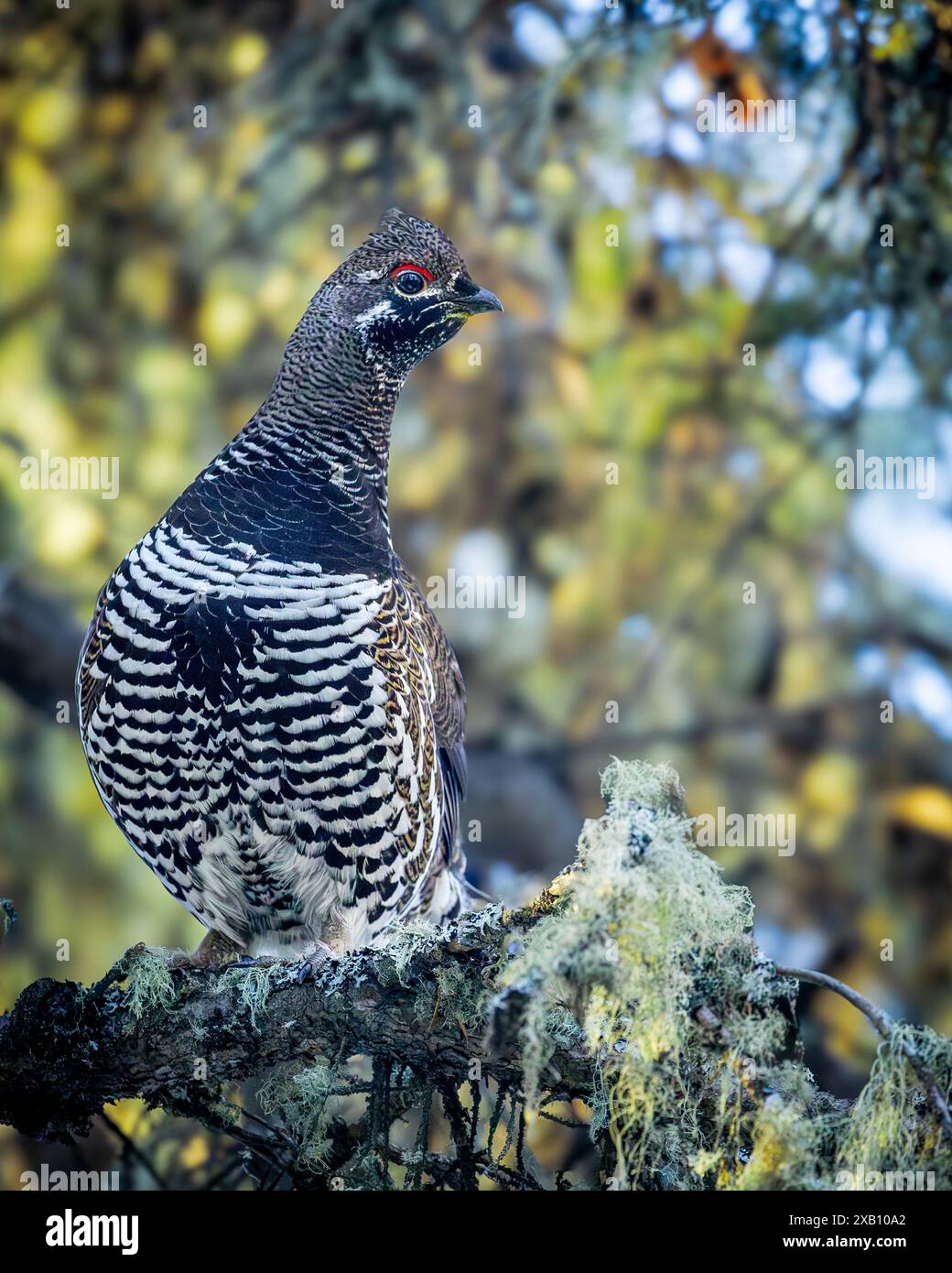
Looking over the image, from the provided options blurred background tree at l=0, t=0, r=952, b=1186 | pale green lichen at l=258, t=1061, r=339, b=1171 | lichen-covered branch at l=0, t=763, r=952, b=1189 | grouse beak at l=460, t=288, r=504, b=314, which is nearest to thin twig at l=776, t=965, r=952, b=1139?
lichen-covered branch at l=0, t=763, r=952, b=1189

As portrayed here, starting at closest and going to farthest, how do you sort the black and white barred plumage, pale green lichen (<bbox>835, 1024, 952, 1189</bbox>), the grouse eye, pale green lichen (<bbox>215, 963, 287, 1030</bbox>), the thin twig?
the thin twig, pale green lichen (<bbox>835, 1024, 952, 1189</bbox>), pale green lichen (<bbox>215, 963, 287, 1030</bbox>), the black and white barred plumage, the grouse eye

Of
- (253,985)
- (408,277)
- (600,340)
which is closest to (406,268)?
(408,277)

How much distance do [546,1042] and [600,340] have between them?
3227mm

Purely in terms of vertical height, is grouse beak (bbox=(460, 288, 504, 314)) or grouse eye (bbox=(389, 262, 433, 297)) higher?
grouse eye (bbox=(389, 262, 433, 297))

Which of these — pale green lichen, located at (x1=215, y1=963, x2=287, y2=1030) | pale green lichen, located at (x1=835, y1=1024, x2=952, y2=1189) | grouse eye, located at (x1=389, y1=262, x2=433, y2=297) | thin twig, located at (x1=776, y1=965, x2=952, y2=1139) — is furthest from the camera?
grouse eye, located at (x1=389, y1=262, x2=433, y2=297)

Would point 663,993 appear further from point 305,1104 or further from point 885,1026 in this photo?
point 305,1104

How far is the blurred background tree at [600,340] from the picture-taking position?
4.51 metres

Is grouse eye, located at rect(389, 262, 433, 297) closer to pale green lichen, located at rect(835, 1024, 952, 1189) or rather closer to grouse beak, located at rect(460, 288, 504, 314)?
grouse beak, located at rect(460, 288, 504, 314)

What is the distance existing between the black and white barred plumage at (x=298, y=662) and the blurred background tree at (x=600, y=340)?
1754mm

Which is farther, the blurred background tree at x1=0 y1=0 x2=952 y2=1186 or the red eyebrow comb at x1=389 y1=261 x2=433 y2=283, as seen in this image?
the blurred background tree at x1=0 y1=0 x2=952 y2=1186

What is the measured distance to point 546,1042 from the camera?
2029mm

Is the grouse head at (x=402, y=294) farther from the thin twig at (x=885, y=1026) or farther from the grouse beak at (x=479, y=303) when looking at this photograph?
the thin twig at (x=885, y=1026)

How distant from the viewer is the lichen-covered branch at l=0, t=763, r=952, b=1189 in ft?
6.27

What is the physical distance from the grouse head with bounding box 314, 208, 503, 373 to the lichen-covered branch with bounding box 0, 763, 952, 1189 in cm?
113
